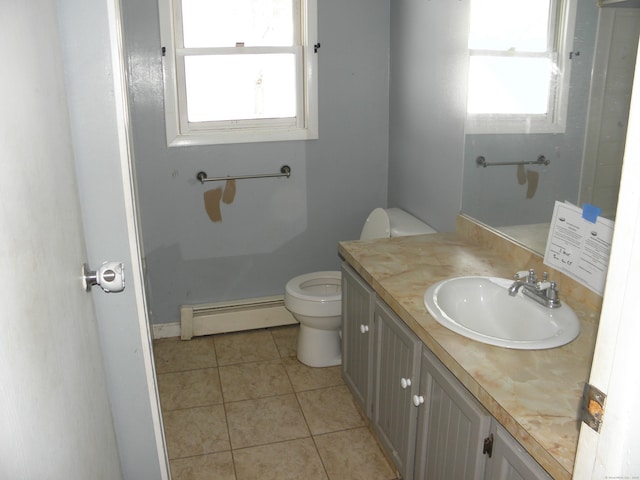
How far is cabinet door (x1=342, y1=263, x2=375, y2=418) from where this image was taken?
2.37 metres

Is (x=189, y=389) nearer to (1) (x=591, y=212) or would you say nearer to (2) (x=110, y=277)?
(2) (x=110, y=277)

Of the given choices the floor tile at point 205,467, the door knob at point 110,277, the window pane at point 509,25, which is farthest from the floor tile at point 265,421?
the window pane at point 509,25

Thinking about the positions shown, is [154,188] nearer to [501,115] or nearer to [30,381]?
[501,115]

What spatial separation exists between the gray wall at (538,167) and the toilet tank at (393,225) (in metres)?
0.34

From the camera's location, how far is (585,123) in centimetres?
181

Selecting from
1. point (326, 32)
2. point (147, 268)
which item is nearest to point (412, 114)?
point (326, 32)

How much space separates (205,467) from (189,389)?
645 mm

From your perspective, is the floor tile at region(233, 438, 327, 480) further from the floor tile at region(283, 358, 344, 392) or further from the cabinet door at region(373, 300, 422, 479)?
the floor tile at region(283, 358, 344, 392)

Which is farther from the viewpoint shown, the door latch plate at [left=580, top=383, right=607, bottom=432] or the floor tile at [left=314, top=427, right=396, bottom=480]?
the floor tile at [left=314, top=427, right=396, bottom=480]

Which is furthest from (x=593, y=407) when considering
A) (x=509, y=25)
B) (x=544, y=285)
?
(x=509, y=25)

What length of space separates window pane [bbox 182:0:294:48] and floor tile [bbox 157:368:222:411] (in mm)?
1844

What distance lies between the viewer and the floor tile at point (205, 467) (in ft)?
7.59

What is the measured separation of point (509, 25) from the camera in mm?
2217

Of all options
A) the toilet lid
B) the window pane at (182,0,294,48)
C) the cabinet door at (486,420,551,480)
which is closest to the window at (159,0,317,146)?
the window pane at (182,0,294,48)
